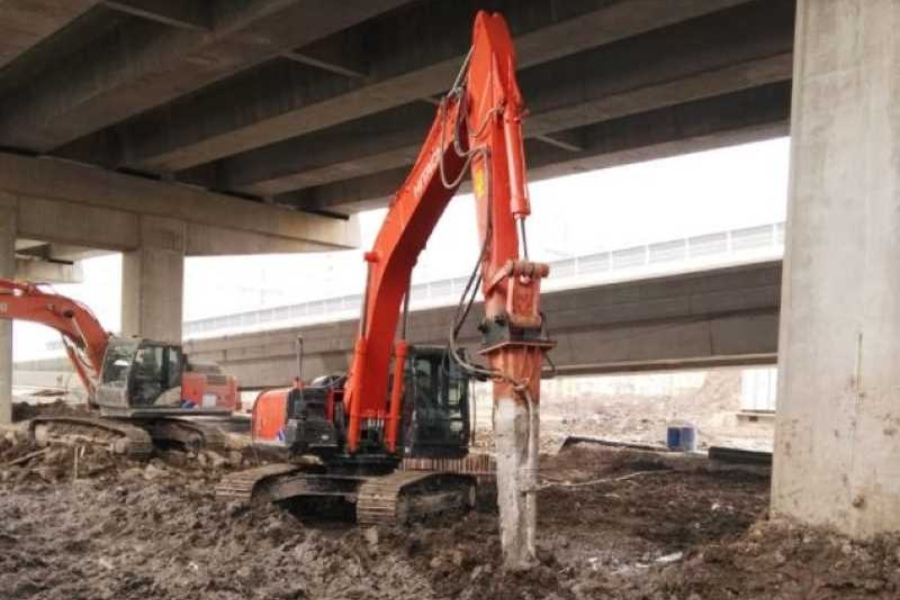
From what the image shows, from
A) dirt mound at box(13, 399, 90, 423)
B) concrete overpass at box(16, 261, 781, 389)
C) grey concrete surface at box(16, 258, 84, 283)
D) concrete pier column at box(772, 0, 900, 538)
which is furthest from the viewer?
grey concrete surface at box(16, 258, 84, 283)

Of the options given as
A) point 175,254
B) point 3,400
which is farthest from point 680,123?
point 3,400

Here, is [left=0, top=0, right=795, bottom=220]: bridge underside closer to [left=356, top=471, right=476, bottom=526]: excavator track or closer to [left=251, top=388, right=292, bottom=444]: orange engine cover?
[left=251, top=388, right=292, bottom=444]: orange engine cover

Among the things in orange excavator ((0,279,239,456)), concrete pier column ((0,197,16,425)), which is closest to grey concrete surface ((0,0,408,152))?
concrete pier column ((0,197,16,425))

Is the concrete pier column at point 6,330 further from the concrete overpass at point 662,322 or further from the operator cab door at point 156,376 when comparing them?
the concrete overpass at point 662,322

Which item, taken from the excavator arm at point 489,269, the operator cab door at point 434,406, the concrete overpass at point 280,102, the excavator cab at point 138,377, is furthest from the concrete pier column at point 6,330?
the operator cab door at point 434,406

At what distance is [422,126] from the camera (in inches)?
688

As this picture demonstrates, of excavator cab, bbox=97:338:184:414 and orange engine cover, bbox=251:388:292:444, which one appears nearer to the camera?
orange engine cover, bbox=251:388:292:444

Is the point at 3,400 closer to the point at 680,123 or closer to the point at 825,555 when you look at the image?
the point at 680,123

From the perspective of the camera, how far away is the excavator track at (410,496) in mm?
9609

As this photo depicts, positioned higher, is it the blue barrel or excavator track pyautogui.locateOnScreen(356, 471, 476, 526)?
excavator track pyautogui.locateOnScreen(356, 471, 476, 526)

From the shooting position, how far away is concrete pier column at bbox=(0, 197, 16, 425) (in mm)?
20609

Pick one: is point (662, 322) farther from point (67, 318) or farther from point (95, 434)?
point (67, 318)

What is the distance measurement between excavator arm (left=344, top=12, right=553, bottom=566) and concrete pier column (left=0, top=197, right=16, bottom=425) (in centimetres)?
1310

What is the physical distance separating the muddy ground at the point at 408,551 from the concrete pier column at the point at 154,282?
375 inches
